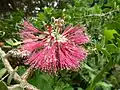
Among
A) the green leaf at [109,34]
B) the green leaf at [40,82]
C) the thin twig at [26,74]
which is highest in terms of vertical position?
the green leaf at [109,34]

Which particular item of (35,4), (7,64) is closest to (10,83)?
(7,64)

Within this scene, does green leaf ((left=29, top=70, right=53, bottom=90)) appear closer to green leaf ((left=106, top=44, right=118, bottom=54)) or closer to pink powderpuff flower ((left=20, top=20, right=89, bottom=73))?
pink powderpuff flower ((left=20, top=20, right=89, bottom=73))

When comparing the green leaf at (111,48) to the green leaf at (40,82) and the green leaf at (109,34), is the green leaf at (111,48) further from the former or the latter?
the green leaf at (40,82)

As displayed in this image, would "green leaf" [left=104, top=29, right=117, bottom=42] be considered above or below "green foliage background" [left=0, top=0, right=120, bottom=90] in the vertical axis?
above

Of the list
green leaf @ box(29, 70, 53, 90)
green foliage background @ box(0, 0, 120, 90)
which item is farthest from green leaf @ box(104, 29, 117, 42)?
green leaf @ box(29, 70, 53, 90)

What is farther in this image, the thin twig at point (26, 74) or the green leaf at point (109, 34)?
the green leaf at point (109, 34)

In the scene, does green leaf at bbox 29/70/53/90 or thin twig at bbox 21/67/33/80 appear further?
green leaf at bbox 29/70/53/90

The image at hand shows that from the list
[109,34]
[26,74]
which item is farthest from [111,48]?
[26,74]

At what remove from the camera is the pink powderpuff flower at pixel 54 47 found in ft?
4.16

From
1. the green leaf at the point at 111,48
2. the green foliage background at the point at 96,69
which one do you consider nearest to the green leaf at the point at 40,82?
the green foliage background at the point at 96,69

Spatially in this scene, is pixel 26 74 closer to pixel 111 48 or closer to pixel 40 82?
pixel 40 82

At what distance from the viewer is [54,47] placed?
1314 mm

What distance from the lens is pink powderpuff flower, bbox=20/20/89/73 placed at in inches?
49.9

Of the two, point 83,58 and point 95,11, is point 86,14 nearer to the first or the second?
point 95,11
